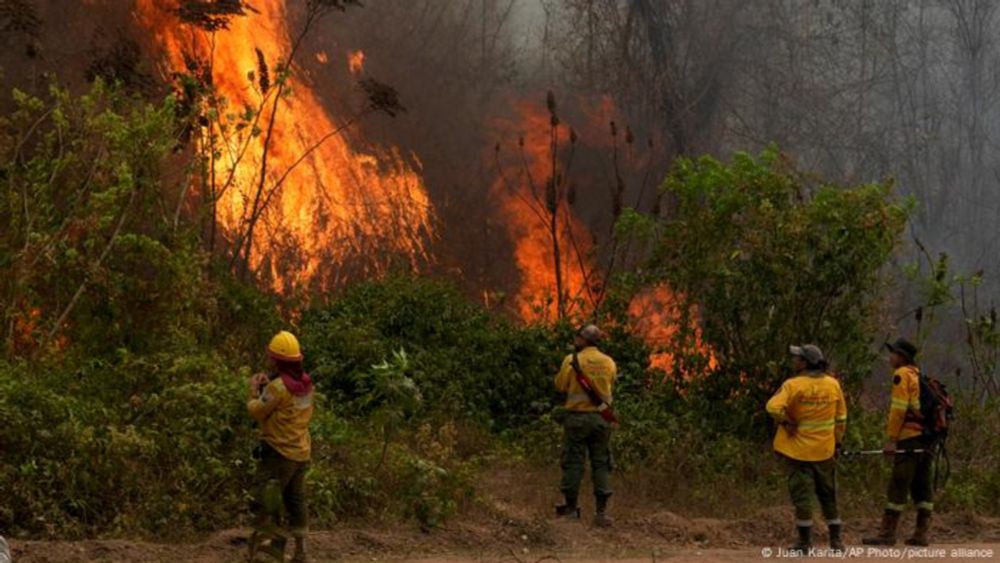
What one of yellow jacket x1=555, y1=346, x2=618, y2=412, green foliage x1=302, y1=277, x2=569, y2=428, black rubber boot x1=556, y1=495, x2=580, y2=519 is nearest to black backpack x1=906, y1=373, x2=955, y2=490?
yellow jacket x1=555, y1=346, x2=618, y2=412

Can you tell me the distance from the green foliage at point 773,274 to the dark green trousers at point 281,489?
28.8ft

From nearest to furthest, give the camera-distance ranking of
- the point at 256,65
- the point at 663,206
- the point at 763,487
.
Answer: the point at 763,487 < the point at 256,65 < the point at 663,206

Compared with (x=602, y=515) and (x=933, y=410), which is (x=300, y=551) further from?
(x=933, y=410)

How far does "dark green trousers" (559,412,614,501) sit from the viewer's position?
1344 centimetres

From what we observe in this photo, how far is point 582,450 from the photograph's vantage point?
1349 cm

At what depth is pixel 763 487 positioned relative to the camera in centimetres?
1595

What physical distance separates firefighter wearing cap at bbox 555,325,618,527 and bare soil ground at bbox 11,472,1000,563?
37 cm

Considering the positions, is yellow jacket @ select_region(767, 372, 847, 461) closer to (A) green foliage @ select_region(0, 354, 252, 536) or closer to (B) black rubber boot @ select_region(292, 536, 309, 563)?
(B) black rubber boot @ select_region(292, 536, 309, 563)

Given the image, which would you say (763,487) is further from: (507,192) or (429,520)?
(507,192)

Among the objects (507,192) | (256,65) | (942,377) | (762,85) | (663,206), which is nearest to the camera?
(256,65)

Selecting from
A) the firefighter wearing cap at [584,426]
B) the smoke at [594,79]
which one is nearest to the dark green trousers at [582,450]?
the firefighter wearing cap at [584,426]

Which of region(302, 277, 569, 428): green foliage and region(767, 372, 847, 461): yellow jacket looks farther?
region(302, 277, 569, 428): green foliage

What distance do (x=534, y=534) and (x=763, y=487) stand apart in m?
4.38

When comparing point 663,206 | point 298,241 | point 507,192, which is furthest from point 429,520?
point 663,206
